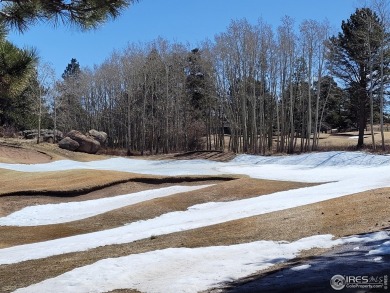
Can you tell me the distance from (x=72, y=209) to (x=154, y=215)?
486cm

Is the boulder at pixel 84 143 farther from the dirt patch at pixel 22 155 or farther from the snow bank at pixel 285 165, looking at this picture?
the snow bank at pixel 285 165

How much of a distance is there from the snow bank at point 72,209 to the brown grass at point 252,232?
8157mm

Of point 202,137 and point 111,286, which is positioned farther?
point 202,137

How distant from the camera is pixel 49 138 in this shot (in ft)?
187

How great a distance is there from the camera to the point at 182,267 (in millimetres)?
7980

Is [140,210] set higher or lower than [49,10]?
lower

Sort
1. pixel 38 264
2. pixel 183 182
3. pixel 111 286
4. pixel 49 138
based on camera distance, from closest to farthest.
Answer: pixel 111 286, pixel 38 264, pixel 183 182, pixel 49 138

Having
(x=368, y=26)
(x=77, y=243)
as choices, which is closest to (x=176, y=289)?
(x=77, y=243)

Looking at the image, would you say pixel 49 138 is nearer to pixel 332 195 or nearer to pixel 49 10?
pixel 332 195

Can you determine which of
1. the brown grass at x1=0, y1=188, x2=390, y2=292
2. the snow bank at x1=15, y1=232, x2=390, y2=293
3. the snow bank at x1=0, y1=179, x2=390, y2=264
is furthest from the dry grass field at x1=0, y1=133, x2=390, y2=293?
the snow bank at x1=0, y1=179, x2=390, y2=264

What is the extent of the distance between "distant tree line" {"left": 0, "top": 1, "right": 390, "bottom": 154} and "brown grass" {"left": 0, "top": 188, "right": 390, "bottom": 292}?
24219mm

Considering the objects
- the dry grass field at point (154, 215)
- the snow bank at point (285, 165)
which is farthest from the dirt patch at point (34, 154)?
the dry grass field at point (154, 215)

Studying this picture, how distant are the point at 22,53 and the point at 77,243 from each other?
27.9 feet

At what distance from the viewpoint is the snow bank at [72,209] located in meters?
19.0
